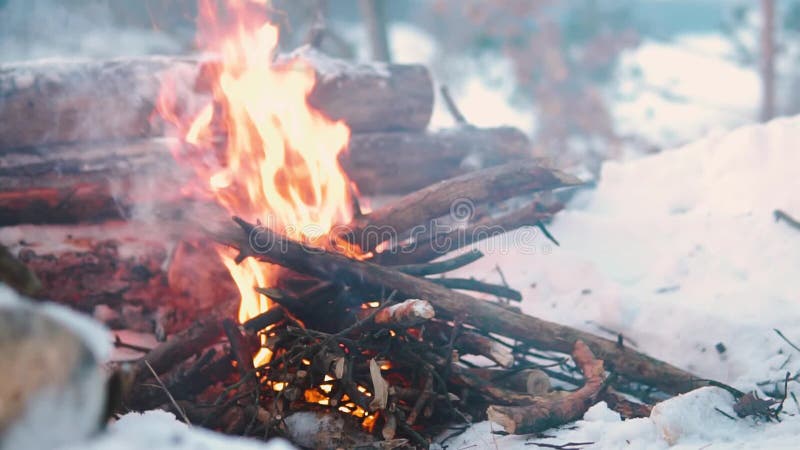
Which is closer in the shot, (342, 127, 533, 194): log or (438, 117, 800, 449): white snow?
(438, 117, 800, 449): white snow

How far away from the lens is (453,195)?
3.72 m

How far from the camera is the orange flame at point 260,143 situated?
12.7ft

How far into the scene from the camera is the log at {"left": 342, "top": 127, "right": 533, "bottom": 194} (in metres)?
5.07

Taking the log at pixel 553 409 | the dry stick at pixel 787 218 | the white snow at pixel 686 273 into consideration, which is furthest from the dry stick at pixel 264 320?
the dry stick at pixel 787 218

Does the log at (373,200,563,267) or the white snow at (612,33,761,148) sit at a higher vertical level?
the white snow at (612,33,761,148)

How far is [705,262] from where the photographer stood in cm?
448

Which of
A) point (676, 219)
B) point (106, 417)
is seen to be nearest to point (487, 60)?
point (676, 219)

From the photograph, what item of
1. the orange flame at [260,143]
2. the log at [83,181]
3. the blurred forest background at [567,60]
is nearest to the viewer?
the orange flame at [260,143]

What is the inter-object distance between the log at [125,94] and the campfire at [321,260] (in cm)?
→ 2

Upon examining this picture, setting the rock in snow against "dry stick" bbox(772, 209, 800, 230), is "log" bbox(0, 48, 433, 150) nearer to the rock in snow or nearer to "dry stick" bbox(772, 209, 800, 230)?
"dry stick" bbox(772, 209, 800, 230)

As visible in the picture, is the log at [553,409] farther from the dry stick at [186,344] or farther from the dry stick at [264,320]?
the dry stick at [186,344]

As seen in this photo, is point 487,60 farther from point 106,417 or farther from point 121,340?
point 106,417

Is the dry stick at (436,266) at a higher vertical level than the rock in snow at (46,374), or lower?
lower

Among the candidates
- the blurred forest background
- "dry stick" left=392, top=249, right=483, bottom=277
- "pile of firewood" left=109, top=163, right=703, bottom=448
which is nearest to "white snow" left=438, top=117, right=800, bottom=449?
"pile of firewood" left=109, top=163, right=703, bottom=448
